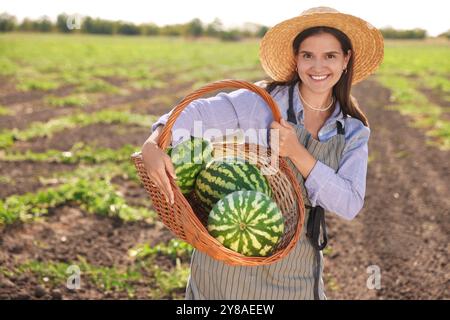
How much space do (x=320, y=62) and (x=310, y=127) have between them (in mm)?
338

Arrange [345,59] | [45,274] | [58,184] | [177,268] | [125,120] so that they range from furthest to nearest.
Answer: [125,120]
[58,184]
[177,268]
[45,274]
[345,59]

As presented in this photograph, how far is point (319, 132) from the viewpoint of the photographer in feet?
8.61

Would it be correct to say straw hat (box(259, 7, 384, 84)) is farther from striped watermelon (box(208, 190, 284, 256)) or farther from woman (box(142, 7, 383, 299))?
striped watermelon (box(208, 190, 284, 256))

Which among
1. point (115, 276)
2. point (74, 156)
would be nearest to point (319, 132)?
point (115, 276)

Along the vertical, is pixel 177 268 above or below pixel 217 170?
below

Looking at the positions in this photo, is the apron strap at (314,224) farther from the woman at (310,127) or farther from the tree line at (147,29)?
the tree line at (147,29)

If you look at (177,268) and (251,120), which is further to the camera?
(177,268)

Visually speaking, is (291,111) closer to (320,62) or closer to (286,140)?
(320,62)
